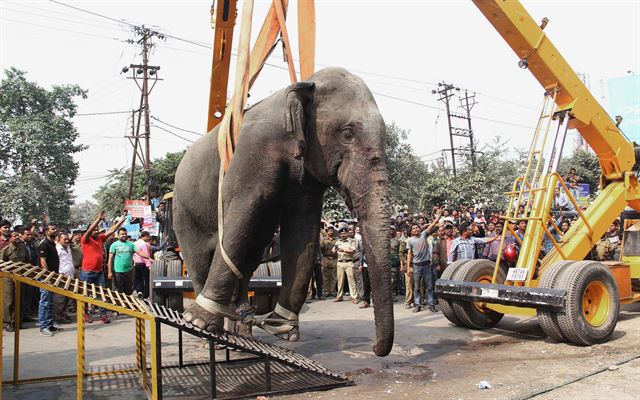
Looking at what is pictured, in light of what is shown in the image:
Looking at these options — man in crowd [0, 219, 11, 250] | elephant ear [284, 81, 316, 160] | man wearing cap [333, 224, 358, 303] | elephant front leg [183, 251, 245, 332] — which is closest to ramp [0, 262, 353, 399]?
elephant front leg [183, 251, 245, 332]

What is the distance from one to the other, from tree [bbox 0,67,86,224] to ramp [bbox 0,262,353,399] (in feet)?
82.5

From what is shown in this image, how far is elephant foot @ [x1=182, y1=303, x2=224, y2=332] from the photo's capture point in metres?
4.74

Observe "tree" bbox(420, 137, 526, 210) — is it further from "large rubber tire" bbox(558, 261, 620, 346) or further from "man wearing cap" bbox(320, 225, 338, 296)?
"large rubber tire" bbox(558, 261, 620, 346)

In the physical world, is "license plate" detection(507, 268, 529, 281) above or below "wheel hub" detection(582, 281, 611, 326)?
above

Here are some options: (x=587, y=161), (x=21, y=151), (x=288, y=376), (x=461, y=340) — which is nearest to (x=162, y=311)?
(x=288, y=376)

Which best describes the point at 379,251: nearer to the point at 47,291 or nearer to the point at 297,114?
the point at 297,114

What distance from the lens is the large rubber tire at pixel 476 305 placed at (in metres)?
8.18

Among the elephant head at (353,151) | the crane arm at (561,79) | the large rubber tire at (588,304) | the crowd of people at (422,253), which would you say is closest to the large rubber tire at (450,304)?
the crowd of people at (422,253)

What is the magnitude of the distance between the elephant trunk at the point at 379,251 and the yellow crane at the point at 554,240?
352 centimetres

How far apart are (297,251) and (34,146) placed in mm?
27004

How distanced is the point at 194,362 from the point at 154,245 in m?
10.4

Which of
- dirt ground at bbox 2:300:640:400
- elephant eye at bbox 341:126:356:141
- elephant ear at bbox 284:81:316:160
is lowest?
dirt ground at bbox 2:300:640:400

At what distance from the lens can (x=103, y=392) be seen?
5.41 meters

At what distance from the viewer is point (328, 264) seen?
1417cm
